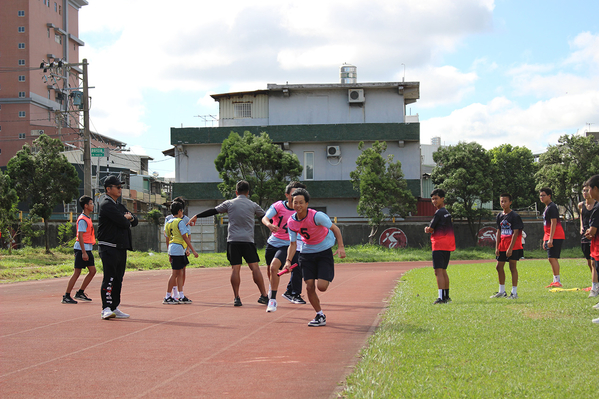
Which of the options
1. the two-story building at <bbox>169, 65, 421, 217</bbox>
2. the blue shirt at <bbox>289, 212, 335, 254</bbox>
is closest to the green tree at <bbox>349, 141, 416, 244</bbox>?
the two-story building at <bbox>169, 65, 421, 217</bbox>

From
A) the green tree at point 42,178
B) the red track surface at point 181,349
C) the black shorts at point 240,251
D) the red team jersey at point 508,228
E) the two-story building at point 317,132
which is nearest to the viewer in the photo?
the red track surface at point 181,349

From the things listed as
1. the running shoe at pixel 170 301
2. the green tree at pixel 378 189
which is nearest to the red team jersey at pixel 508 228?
the running shoe at pixel 170 301

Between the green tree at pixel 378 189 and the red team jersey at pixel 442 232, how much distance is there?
81.4 ft

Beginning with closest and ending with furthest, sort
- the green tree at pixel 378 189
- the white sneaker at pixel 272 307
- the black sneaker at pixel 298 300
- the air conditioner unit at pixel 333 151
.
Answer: the white sneaker at pixel 272 307 < the black sneaker at pixel 298 300 < the green tree at pixel 378 189 < the air conditioner unit at pixel 333 151

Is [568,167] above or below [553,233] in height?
above

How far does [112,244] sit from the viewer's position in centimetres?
859

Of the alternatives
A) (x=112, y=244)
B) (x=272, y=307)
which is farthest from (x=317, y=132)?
(x=112, y=244)

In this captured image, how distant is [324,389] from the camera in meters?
4.63

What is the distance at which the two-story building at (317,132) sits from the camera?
4169 cm

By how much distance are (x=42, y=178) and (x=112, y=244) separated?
22.6 meters

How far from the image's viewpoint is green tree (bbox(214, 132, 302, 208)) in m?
34.1

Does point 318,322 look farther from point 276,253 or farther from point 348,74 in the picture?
point 348,74

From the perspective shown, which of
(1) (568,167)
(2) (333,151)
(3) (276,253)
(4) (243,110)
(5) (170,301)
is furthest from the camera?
(4) (243,110)

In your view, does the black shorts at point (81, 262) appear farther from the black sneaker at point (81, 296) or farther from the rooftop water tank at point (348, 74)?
the rooftop water tank at point (348, 74)
